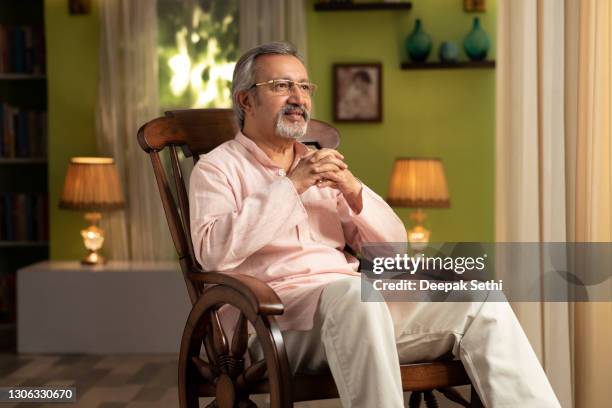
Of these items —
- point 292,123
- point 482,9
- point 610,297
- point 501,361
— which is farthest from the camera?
point 482,9

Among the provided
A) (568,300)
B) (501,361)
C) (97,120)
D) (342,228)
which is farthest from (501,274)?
(97,120)

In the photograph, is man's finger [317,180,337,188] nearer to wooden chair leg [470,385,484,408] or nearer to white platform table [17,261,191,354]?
wooden chair leg [470,385,484,408]

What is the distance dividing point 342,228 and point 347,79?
2.71 metres

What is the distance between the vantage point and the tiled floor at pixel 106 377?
382 cm

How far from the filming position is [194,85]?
533 cm

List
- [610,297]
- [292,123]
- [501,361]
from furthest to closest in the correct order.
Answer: [610,297]
[292,123]
[501,361]

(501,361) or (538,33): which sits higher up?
(538,33)

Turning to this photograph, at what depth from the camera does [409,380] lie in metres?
2.22

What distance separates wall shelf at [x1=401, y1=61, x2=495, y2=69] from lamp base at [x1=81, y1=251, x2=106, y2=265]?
2056 mm

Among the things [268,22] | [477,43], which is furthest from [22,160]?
[477,43]

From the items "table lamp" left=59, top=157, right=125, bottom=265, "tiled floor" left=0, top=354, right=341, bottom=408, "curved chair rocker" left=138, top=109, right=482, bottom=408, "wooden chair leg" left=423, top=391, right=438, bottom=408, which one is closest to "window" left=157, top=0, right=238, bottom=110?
"table lamp" left=59, top=157, right=125, bottom=265

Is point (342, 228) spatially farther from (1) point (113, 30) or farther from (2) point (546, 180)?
(1) point (113, 30)

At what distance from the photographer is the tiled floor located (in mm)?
3820

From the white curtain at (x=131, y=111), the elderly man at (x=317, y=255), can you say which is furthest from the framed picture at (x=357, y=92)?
the elderly man at (x=317, y=255)
